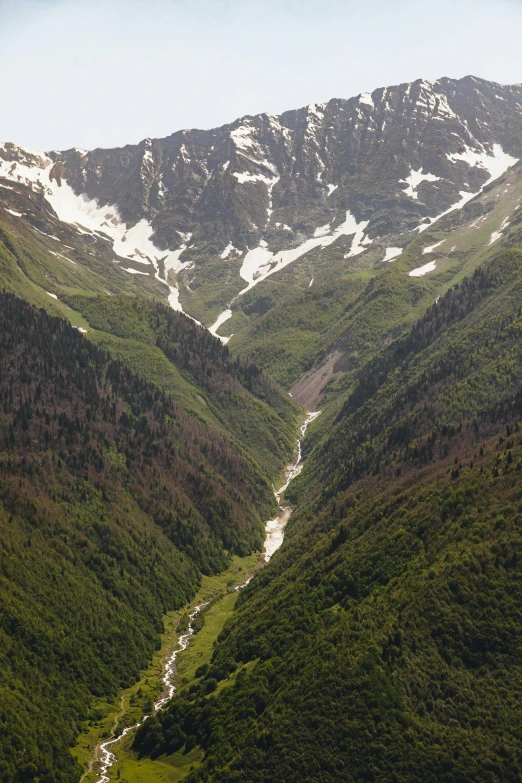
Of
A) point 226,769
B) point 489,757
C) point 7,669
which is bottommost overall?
point 489,757

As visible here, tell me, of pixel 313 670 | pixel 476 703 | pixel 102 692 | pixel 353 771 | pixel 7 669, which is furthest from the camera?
pixel 102 692

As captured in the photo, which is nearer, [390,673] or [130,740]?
[390,673]

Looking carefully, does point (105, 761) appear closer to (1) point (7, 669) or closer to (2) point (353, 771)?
(1) point (7, 669)

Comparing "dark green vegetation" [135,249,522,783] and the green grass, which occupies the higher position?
the green grass

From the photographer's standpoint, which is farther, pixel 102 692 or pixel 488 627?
pixel 102 692

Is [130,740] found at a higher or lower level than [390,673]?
higher

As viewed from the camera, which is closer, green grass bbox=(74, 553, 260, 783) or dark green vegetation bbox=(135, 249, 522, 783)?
dark green vegetation bbox=(135, 249, 522, 783)

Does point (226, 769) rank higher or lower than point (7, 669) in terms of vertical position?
lower

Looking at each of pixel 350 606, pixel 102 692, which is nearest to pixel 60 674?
pixel 102 692

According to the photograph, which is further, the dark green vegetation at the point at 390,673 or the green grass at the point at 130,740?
the green grass at the point at 130,740

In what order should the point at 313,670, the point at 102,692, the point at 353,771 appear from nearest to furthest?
the point at 353,771
the point at 313,670
the point at 102,692

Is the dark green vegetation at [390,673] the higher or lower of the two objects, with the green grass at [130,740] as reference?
lower
